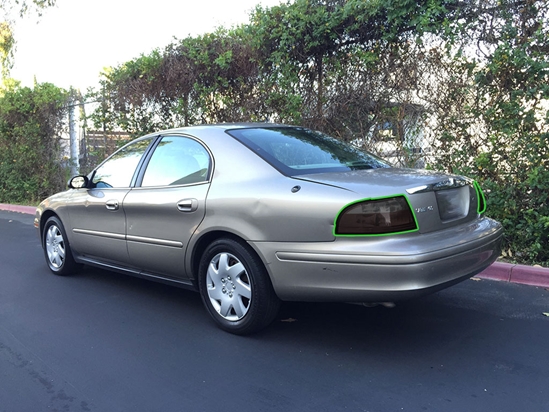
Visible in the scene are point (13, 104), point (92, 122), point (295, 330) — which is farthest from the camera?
point (13, 104)

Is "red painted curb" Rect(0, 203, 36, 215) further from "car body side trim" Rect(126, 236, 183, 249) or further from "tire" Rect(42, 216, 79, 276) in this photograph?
"car body side trim" Rect(126, 236, 183, 249)

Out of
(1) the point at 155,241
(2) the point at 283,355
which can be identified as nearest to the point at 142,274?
(1) the point at 155,241

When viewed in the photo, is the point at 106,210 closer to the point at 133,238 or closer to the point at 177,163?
the point at 133,238

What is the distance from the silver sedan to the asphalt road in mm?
341

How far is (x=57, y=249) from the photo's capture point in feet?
18.7

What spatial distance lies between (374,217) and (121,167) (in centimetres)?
281

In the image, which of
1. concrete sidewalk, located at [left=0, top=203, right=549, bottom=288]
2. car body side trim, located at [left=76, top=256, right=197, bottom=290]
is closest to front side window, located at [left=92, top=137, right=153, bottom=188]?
car body side trim, located at [left=76, top=256, right=197, bottom=290]

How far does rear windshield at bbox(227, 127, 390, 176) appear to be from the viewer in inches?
148

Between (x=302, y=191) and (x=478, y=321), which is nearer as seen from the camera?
(x=302, y=191)

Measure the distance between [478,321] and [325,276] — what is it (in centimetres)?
154

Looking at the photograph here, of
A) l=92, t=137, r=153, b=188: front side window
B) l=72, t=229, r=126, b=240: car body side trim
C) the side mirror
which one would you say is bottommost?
l=72, t=229, r=126, b=240: car body side trim

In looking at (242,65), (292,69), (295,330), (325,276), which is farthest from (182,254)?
(242,65)

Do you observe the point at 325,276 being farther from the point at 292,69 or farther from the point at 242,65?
the point at 242,65

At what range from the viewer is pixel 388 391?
9.65 ft
